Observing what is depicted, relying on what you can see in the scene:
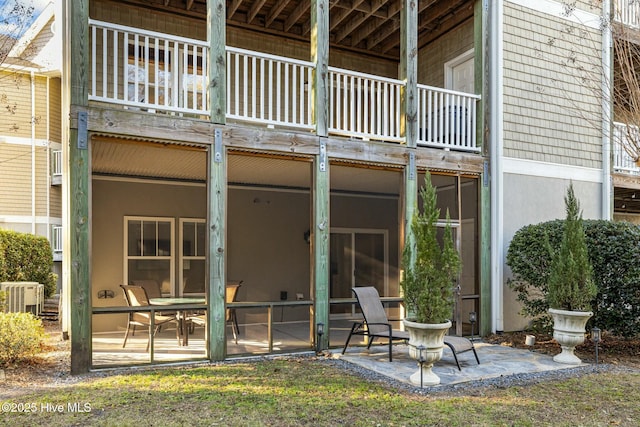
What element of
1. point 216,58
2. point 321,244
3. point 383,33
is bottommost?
point 321,244

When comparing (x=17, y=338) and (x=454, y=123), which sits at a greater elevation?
(x=454, y=123)

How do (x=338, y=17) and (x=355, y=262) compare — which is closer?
(x=338, y=17)

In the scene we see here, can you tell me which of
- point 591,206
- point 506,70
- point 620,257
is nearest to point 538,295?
point 620,257

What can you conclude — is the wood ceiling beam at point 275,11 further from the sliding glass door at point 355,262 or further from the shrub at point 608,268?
the shrub at point 608,268

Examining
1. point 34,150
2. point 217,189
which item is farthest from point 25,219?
point 217,189

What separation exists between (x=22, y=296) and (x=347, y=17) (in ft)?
26.8

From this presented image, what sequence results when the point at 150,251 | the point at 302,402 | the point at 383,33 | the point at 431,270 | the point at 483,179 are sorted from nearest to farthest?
the point at 302,402 < the point at 431,270 < the point at 483,179 < the point at 150,251 < the point at 383,33

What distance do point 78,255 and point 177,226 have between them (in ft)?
13.5

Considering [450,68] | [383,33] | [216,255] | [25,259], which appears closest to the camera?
[216,255]

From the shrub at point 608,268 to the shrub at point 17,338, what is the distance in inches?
270

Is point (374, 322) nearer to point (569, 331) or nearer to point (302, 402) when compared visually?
point (302, 402)

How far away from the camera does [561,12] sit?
889 centimetres

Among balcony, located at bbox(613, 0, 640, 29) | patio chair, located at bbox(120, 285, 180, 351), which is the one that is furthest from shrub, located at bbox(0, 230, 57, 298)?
balcony, located at bbox(613, 0, 640, 29)

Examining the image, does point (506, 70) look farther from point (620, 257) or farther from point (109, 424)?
point (109, 424)
